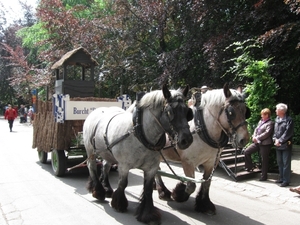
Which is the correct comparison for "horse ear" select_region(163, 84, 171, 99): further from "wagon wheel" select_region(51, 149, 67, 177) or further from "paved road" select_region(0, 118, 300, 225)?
"wagon wheel" select_region(51, 149, 67, 177)

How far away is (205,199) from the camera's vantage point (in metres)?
4.44

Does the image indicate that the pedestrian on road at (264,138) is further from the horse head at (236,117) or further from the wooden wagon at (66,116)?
the wooden wagon at (66,116)

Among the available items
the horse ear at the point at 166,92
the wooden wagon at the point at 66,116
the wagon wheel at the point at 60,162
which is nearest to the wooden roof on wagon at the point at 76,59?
the wooden wagon at the point at 66,116

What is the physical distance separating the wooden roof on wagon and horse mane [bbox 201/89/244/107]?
3.94 m

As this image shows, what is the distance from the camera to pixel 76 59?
7242 millimetres

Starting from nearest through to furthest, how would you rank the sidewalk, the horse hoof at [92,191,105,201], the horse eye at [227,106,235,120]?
1. the horse eye at [227,106,235,120]
2. the horse hoof at [92,191,105,201]
3. the sidewalk

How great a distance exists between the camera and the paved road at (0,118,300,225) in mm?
4219

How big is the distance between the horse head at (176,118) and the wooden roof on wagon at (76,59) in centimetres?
419

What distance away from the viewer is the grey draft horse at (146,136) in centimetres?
347

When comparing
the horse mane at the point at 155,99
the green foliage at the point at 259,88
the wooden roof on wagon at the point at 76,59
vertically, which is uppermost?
the wooden roof on wagon at the point at 76,59

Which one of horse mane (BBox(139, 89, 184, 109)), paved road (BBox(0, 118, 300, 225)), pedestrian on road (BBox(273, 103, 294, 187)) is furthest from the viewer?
pedestrian on road (BBox(273, 103, 294, 187))

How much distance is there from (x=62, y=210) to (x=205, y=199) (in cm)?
213

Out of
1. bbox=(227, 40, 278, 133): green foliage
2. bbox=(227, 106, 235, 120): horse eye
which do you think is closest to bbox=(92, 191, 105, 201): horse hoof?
bbox=(227, 106, 235, 120): horse eye

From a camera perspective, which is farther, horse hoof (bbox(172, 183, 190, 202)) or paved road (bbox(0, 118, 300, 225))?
horse hoof (bbox(172, 183, 190, 202))
